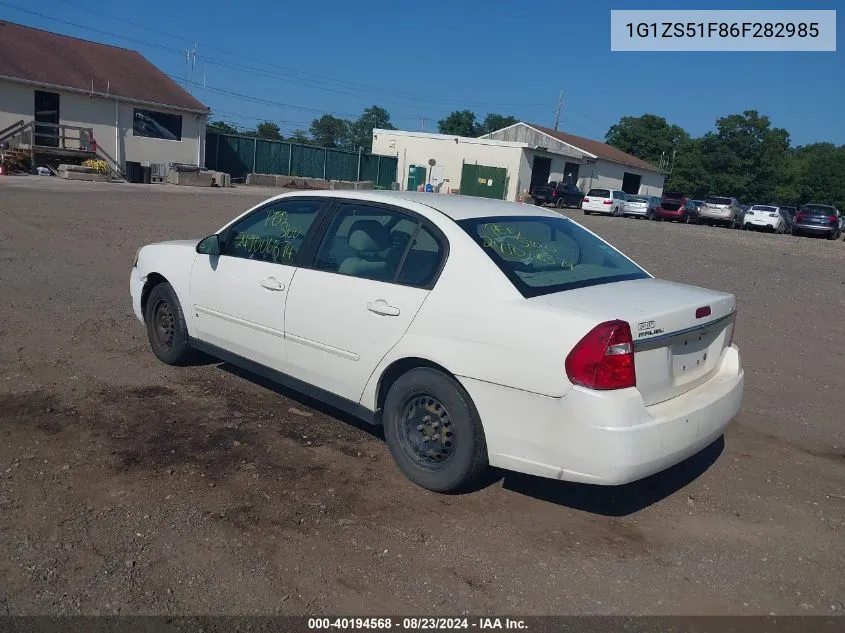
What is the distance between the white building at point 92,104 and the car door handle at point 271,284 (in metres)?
28.9

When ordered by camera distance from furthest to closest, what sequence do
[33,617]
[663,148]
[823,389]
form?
[663,148]
[823,389]
[33,617]

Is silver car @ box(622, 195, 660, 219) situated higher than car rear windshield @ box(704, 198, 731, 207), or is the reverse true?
car rear windshield @ box(704, 198, 731, 207)

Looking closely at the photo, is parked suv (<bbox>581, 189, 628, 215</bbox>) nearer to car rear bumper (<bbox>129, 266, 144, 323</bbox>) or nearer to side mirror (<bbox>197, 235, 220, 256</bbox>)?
car rear bumper (<bbox>129, 266, 144, 323</bbox>)

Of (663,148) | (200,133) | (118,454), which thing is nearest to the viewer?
(118,454)

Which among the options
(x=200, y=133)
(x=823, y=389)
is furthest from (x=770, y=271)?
(x=200, y=133)

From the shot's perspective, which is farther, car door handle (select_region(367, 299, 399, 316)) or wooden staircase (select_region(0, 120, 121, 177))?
wooden staircase (select_region(0, 120, 121, 177))

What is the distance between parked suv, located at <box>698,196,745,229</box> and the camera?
1485 inches

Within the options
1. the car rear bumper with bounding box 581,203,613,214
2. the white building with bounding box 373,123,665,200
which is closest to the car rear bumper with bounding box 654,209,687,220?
the car rear bumper with bounding box 581,203,613,214

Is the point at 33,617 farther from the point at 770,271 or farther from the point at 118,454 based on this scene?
the point at 770,271

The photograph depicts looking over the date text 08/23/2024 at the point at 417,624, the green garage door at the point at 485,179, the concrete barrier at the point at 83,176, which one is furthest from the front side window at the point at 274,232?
the green garage door at the point at 485,179

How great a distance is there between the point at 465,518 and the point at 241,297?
2270 mm

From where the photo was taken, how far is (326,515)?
3811 millimetres

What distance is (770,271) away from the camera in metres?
15.3

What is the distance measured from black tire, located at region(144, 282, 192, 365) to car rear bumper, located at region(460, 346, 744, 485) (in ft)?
9.43
